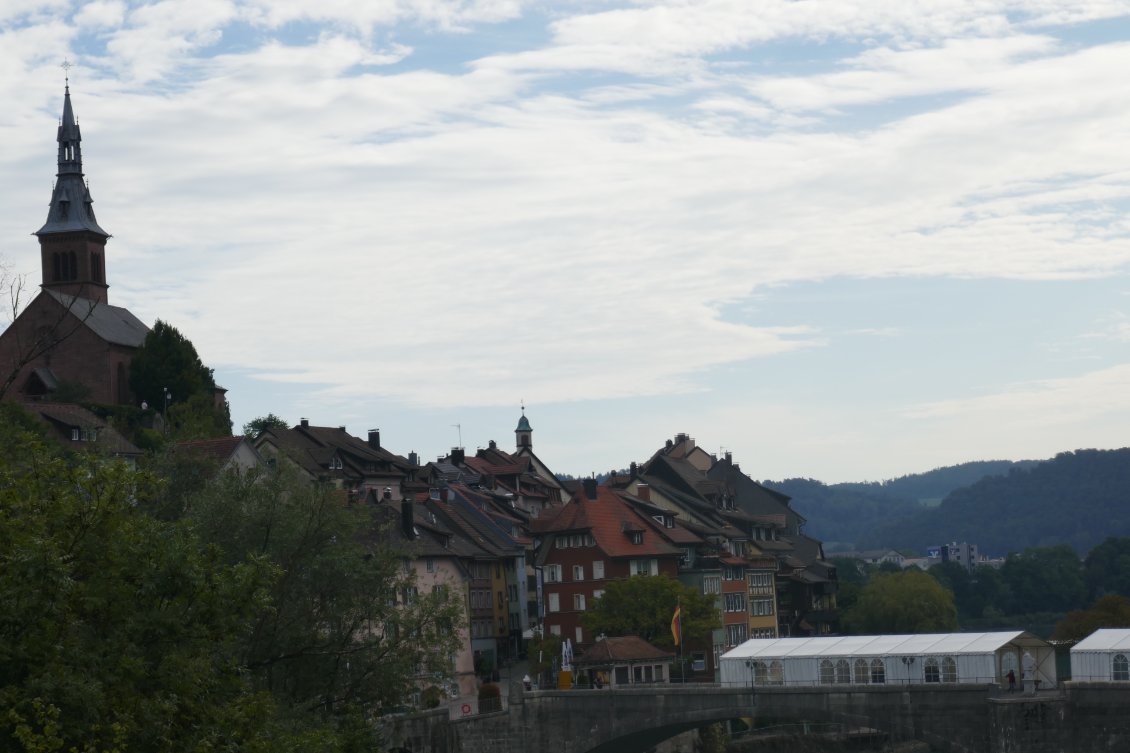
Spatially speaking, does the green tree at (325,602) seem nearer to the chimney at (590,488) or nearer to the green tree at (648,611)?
the green tree at (648,611)

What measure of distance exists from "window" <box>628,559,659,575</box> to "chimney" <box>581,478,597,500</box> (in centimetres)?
548

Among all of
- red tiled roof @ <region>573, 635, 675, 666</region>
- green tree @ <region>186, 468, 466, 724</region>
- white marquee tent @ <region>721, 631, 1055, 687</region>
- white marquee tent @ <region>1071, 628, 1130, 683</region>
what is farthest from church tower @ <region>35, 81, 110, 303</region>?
green tree @ <region>186, 468, 466, 724</region>

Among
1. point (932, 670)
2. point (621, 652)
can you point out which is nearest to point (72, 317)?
point (621, 652)

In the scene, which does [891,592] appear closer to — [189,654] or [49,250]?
[49,250]

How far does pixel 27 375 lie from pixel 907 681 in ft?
276

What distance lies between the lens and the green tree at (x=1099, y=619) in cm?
12762

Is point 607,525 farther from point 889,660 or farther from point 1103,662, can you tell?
point 1103,662

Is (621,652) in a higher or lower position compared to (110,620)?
lower

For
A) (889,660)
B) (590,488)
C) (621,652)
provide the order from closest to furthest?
(889,660) → (621,652) → (590,488)

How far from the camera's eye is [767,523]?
158 m

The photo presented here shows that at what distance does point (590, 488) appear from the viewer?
422ft

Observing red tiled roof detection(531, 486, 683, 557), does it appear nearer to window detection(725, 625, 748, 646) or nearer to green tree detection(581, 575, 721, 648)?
window detection(725, 625, 748, 646)

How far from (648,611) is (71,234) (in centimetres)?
7566

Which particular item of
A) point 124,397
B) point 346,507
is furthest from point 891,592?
point 346,507
